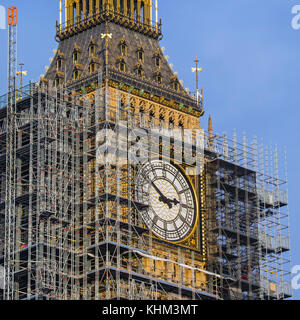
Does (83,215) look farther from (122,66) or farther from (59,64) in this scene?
(59,64)

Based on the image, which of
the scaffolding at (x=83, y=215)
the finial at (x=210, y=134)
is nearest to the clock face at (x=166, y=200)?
the scaffolding at (x=83, y=215)

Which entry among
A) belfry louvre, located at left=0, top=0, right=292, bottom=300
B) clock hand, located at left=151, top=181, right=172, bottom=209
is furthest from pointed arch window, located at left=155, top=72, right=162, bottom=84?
clock hand, located at left=151, top=181, right=172, bottom=209

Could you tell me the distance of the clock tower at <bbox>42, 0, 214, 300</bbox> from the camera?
289ft

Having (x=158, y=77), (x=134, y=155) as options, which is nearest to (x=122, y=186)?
(x=134, y=155)

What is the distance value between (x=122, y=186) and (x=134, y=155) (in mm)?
2557

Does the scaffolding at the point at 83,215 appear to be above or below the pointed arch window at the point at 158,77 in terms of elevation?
below

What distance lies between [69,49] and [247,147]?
538 inches

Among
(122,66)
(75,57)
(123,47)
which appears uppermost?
(123,47)

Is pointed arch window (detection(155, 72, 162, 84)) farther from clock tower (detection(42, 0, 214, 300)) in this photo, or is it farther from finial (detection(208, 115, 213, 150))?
finial (detection(208, 115, 213, 150))

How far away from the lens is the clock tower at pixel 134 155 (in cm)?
8819

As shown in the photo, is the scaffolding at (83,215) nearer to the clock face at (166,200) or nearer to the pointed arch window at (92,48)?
the clock face at (166,200)

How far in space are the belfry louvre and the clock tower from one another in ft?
0.30

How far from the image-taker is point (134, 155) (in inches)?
3600

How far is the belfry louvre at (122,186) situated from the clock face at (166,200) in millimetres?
88
